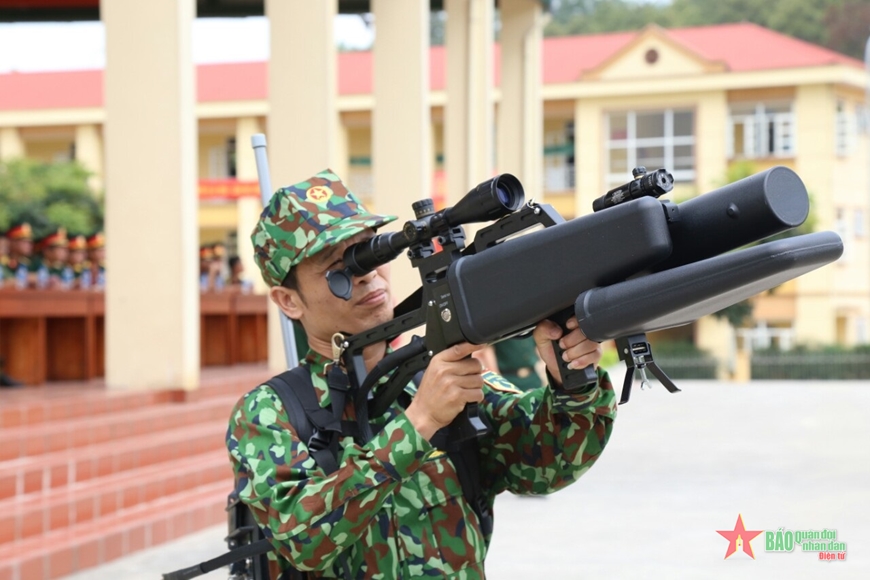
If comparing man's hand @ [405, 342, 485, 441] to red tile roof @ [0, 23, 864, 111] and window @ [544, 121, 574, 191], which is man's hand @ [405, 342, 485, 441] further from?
window @ [544, 121, 574, 191]

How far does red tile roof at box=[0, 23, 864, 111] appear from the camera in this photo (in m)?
29.9

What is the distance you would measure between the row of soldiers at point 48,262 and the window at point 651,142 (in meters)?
22.2

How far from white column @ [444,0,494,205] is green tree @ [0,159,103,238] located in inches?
554

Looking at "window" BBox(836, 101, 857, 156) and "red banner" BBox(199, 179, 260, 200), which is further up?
"window" BBox(836, 101, 857, 156)

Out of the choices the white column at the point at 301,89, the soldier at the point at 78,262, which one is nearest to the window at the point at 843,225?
the soldier at the point at 78,262

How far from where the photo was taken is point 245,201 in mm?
30438

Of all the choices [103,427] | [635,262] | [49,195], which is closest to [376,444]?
[635,262]

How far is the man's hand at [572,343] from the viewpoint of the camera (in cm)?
179

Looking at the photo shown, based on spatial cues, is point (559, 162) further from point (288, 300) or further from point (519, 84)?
point (288, 300)

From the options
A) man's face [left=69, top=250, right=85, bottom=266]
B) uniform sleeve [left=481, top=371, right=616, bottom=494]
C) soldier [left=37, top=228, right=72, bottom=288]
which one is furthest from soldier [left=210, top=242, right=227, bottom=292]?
uniform sleeve [left=481, top=371, right=616, bottom=494]

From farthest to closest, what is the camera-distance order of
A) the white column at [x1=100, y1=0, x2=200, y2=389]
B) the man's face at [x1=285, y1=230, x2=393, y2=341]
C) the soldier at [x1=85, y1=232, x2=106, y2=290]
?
the soldier at [x1=85, y1=232, x2=106, y2=290]
the white column at [x1=100, y1=0, x2=200, y2=389]
the man's face at [x1=285, y1=230, x2=393, y2=341]

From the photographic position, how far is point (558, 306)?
1713 millimetres

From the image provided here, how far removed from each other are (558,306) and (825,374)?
91.5 ft

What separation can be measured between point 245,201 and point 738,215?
96.6 feet
